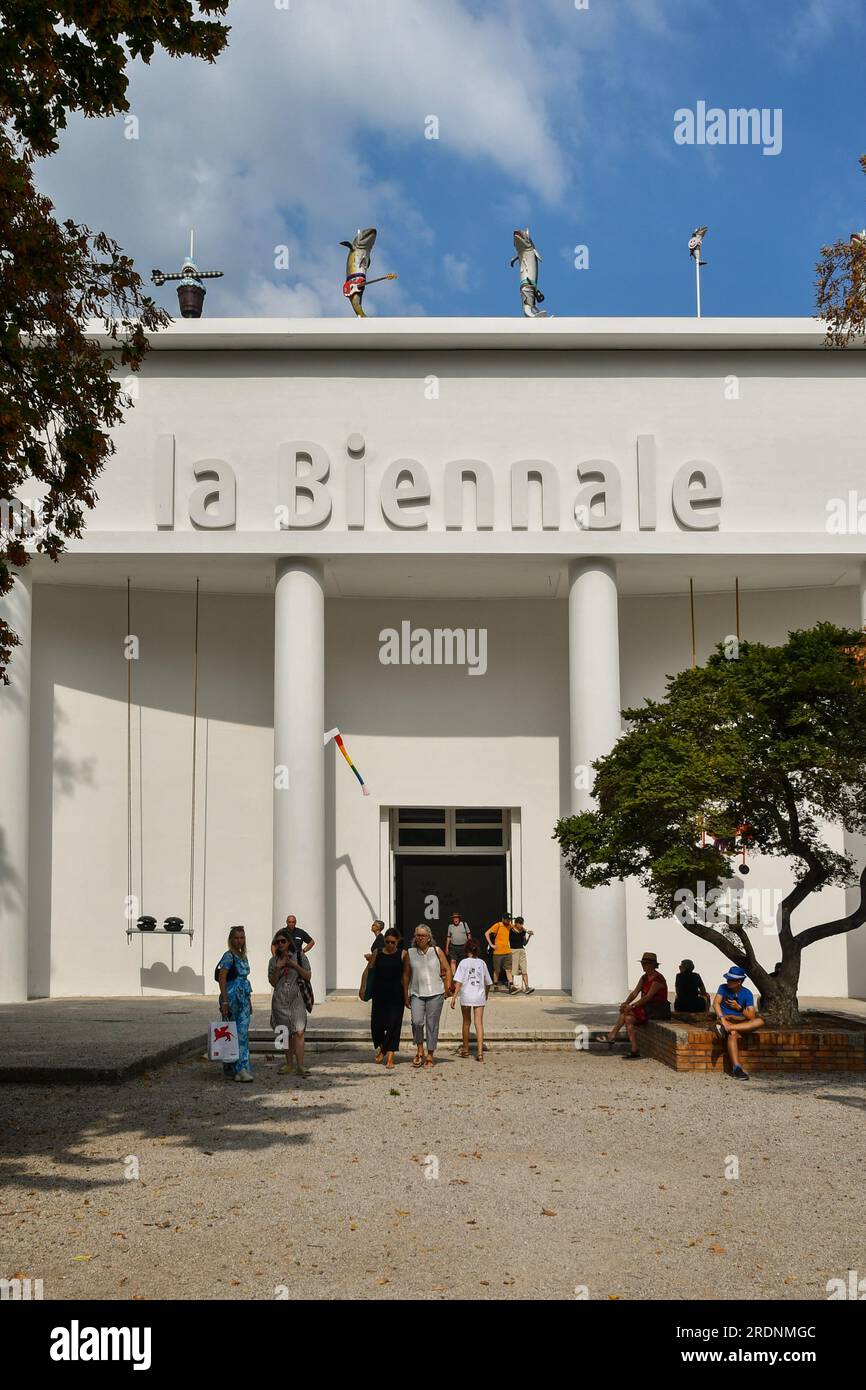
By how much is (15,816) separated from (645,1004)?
1161cm

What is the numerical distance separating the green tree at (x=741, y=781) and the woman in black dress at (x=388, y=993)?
2.77m

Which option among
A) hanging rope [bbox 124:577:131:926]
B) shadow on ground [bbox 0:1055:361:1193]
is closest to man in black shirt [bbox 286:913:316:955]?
shadow on ground [bbox 0:1055:361:1193]

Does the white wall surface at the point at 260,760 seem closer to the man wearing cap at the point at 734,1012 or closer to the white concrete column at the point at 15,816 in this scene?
the white concrete column at the point at 15,816

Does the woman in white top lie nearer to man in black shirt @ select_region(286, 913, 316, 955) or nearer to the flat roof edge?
man in black shirt @ select_region(286, 913, 316, 955)

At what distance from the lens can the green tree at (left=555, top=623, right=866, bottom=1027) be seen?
14602 mm

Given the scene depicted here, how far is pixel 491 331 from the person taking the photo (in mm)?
22172

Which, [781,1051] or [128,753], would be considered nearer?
[781,1051]

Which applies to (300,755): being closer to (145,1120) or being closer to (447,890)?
(447,890)

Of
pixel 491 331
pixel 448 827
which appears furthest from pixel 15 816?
pixel 491 331

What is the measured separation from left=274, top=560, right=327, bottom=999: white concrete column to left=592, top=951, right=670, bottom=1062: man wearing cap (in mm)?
6750

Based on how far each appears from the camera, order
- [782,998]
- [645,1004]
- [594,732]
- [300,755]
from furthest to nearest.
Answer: [594,732] → [300,755] → [645,1004] → [782,998]

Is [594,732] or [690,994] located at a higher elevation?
[594,732]

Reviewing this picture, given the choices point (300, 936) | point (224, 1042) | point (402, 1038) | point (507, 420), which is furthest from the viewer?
point (507, 420)

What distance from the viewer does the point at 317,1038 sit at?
651 inches
